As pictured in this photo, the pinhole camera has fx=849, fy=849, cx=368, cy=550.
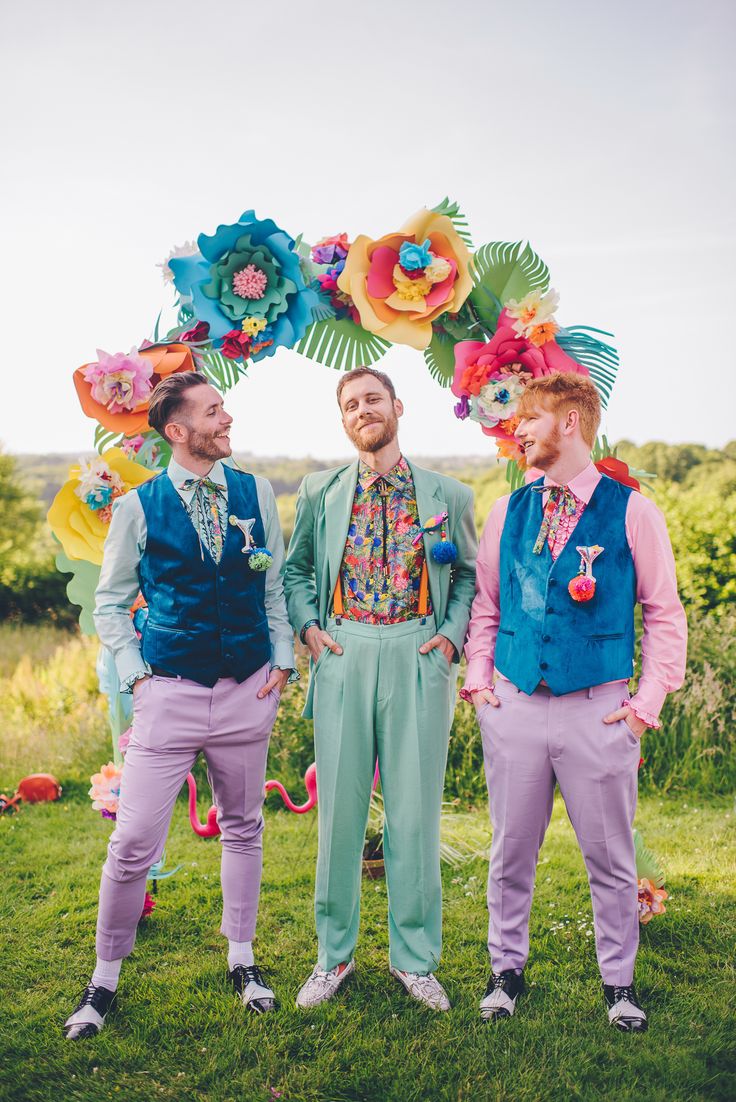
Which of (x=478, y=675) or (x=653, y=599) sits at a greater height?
(x=653, y=599)

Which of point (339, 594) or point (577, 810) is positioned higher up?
point (339, 594)

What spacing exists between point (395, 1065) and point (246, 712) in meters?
1.16

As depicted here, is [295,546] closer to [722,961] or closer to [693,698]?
[722,961]

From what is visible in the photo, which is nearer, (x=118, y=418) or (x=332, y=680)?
(x=332, y=680)

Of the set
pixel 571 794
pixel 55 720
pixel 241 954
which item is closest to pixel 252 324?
pixel 571 794

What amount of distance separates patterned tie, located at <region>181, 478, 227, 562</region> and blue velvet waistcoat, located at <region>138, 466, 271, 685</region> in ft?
0.08

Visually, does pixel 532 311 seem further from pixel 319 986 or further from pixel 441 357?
pixel 319 986

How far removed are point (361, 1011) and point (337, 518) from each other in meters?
1.67

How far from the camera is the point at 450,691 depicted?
9.68 feet

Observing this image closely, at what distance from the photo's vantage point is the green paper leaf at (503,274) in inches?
132

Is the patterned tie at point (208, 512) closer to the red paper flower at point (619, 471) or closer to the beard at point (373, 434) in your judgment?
the beard at point (373, 434)

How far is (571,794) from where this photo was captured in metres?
2.65

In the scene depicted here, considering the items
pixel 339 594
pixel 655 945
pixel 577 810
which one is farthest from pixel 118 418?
pixel 655 945

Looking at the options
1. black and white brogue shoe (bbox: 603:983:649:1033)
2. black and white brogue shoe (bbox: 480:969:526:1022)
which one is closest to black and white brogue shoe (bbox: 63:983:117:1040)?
black and white brogue shoe (bbox: 480:969:526:1022)
